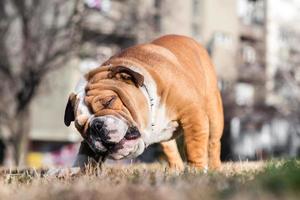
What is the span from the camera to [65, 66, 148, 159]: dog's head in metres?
4.90

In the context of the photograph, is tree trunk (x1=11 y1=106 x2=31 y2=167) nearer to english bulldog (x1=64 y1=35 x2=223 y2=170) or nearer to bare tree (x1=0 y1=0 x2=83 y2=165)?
bare tree (x1=0 y1=0 x2=83 y2=165)

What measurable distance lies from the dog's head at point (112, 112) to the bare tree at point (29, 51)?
53.2 ft

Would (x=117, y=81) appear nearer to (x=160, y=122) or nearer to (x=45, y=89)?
(x=160, y=122)

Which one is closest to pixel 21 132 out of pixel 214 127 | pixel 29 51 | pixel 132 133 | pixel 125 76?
pixel 29 51

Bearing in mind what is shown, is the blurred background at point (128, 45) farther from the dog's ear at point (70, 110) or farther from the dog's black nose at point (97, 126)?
the dog's black nose at point (97, 126)

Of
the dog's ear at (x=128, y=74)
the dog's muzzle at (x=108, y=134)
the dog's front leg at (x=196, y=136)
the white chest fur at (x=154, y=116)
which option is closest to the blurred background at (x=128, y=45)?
the dog's front leg at (x=196, y=136)

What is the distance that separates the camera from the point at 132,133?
5047 millimetres

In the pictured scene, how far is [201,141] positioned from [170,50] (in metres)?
1.04

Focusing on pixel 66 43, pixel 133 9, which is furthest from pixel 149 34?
pixel 66 43

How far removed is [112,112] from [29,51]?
Answer: 17.9 meters

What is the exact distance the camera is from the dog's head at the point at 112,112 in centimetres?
490

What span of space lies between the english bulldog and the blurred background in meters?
3.16

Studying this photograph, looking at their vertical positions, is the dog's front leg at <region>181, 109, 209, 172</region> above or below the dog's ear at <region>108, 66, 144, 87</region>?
below

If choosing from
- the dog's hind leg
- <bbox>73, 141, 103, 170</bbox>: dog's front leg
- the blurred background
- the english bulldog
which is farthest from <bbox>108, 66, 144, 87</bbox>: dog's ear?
the blurred background
